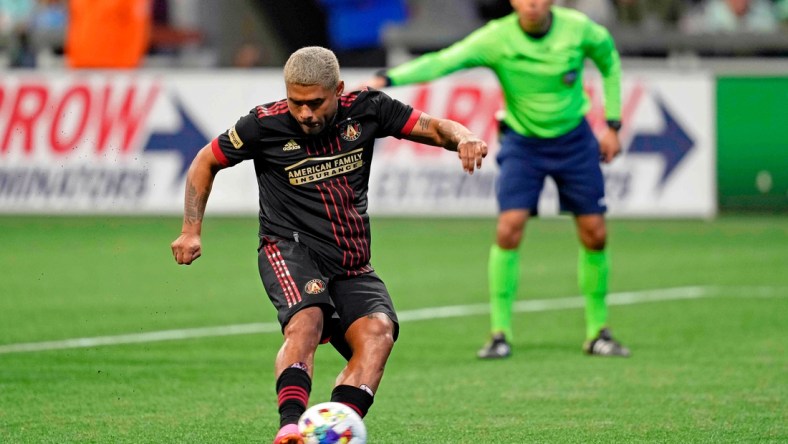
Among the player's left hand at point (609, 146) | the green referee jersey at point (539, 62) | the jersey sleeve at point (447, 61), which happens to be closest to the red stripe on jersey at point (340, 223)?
the jersey sleeve at point (447, 61)

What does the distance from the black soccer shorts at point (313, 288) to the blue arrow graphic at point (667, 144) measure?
1296 centimetres

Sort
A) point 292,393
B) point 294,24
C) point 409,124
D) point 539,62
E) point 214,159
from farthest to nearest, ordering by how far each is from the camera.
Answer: point 294,24 < point 539,62 < point 409,124 < point 214,159 < point 292,393

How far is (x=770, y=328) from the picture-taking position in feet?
38.3

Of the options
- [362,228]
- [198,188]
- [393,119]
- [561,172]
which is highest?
[393,119]

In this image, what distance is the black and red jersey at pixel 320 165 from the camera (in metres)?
6.91

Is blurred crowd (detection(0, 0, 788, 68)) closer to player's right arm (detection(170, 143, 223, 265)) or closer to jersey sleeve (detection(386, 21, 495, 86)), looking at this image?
jersey sleeve (detection(386, 21, 495, 86))

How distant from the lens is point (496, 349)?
10367 millimetres

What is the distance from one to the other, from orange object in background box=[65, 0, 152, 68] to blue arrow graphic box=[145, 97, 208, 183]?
91.8 inches

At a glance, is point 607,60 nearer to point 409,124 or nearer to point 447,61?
point 447,61

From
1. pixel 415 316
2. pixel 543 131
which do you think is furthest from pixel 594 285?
pixel 415 316

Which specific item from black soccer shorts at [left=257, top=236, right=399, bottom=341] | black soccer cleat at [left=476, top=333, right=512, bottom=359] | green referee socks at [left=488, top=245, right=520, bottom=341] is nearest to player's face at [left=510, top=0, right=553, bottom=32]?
green referee socks at [left=488, top=245, right=520, bottom=341]

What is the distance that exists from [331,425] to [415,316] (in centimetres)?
620

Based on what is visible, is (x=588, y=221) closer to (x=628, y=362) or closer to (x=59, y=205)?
(x=628, y=362)

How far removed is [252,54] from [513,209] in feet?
46.3
